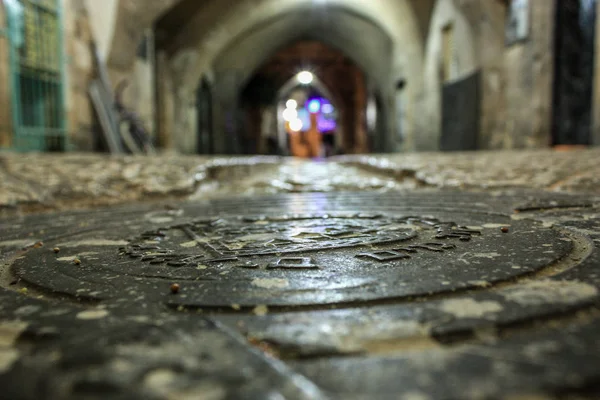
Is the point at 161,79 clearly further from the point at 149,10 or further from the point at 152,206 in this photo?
the point at 152,206

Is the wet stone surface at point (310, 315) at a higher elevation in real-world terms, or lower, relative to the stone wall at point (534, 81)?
lower

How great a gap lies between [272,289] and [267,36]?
12.4 meters

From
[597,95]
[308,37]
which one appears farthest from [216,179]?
[308,37]

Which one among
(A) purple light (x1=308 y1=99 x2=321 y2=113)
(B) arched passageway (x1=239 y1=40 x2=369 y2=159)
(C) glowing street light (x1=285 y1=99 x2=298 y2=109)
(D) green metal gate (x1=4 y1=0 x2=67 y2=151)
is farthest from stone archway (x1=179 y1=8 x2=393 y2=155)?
(A) purple light (x1=308 y1=99 x2=321 y2=113)

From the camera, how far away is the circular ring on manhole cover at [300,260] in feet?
2.90

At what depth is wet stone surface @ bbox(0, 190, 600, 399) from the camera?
57cm

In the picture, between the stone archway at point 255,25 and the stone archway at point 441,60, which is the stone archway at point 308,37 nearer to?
the stone archway at point 255,25

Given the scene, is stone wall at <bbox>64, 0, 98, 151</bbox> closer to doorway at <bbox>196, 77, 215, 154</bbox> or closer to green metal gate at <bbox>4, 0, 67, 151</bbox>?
green metal gate at <bbox>4, 0, 67, 151</bbox>

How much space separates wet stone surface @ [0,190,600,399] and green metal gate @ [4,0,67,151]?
4363 millimetres

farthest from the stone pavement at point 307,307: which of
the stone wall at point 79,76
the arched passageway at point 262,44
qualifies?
the arched passageway at point 262,44

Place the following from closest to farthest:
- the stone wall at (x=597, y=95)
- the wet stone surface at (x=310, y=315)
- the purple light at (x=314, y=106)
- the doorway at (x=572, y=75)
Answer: the wet stone surface at (x=310, y=315)
the stone wall at (x=597, y=95)
the doorway at (x=572, y=75)
the purple light at (x=314, y=106)

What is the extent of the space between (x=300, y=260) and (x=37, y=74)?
18.0 ft

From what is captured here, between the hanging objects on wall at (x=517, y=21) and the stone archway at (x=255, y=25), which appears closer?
the hanging objects on wall at (x=517, y=21)

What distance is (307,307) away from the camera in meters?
0.81
